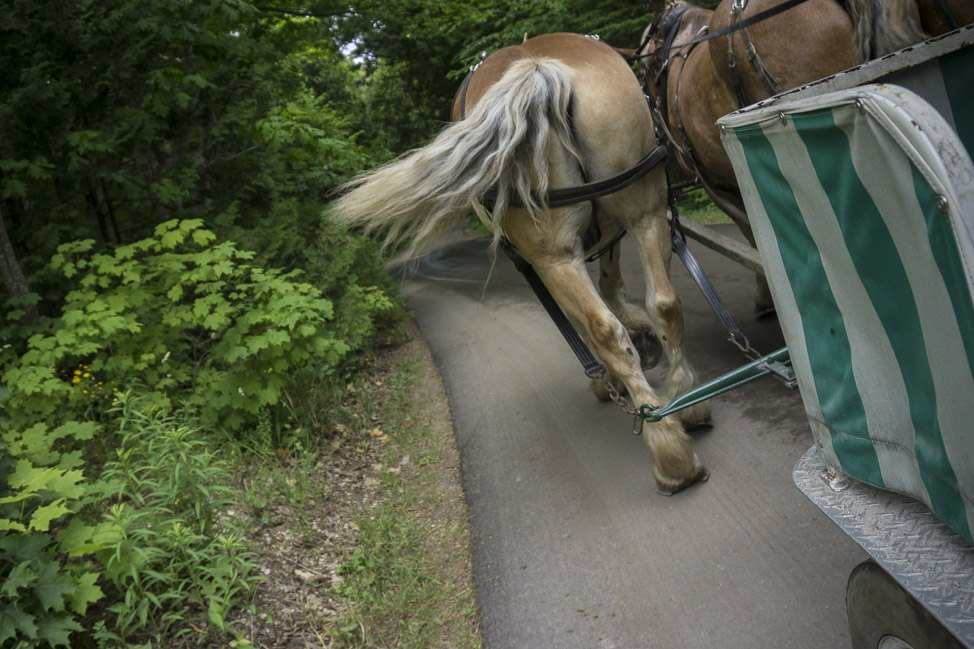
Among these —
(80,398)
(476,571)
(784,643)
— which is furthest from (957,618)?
(80,398)

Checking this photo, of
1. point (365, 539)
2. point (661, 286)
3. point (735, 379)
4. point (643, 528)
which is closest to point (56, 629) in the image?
point (365, 539)

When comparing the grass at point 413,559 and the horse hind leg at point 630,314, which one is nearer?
the grass at point 413,559

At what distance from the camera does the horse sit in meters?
2.92

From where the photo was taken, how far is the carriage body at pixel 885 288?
53.7 inches

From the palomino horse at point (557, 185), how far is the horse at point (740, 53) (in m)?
0.30

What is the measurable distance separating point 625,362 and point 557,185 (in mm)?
987

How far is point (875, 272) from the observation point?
Result: 1632 millimetres

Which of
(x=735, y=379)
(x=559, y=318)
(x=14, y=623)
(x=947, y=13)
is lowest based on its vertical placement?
(x=735, y=379)

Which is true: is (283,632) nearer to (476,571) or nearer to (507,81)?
(476,571)

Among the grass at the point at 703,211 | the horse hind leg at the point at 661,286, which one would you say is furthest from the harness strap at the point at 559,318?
the grass at the point at 703,211

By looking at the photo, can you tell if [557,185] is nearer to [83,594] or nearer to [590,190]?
[590,190]

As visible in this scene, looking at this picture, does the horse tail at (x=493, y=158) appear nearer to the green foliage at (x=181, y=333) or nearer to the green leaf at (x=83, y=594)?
the green foliage at (x=181, y=333)

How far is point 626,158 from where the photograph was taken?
4082mm

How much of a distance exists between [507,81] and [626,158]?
2.42ft
